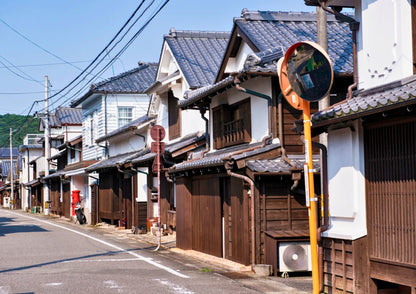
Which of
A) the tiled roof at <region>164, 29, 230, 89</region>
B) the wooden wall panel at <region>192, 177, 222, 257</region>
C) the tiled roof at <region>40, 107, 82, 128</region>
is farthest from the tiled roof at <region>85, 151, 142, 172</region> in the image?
the tiled roof at <region>40, 107, 82, 128</region>

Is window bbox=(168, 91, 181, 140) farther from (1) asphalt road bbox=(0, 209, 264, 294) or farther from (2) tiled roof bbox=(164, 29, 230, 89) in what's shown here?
(1) asphalt road bbox=(0, 209, 264, 294)

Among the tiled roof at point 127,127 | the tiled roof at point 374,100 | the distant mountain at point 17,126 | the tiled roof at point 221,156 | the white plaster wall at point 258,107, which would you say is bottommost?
the tiled roof at point 221,156

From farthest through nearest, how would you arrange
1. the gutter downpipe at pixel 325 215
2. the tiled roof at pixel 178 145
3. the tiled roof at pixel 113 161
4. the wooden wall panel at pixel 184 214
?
the tiled roof at pixel 113 161 → the tiled roof at pixel 178 145 → the wooden wall panel at pixel 184 214 → the gutter downpipe at pixel 325 215

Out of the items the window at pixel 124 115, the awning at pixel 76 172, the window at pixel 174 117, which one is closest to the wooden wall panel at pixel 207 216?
the window at pixel 174 117

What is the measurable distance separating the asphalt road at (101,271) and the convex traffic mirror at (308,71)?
182 inches

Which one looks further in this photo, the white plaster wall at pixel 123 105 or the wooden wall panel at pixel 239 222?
the white plaster wall at pixel 123 105

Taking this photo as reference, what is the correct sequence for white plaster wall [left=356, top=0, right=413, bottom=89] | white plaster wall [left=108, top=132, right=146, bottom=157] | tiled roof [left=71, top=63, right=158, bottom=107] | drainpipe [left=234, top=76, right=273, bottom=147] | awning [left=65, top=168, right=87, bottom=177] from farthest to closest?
awning [left=65, top=168, right=87, bottom=177] < tiled roof [left=71, top=63, right=158, bottom=107] < white plaster wall [left=108, top=132, right=146, bottom=157] < drainpipe [left=234, top=76, right=273, bottom=147] < white plaster wall [left=356, top=0, right=413, bottom=89]

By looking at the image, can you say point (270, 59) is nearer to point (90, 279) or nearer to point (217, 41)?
point (90, 279)

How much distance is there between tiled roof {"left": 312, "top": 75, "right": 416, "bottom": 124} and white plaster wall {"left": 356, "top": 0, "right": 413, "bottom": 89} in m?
0.21

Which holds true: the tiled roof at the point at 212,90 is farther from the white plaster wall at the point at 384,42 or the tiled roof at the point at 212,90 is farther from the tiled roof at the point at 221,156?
the white plaster wall at the point at 384,42

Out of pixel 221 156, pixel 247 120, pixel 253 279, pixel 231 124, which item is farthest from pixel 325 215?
pixel 231 124

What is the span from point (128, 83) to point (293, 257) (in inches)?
1010

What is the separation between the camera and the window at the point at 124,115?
3662 cm

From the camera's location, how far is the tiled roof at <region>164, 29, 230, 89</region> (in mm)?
24230
